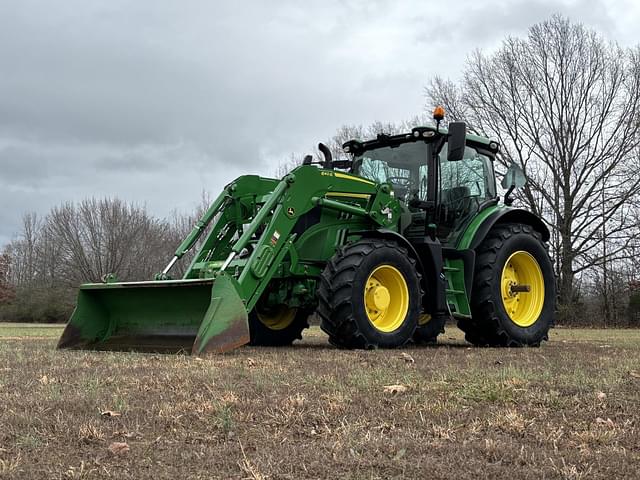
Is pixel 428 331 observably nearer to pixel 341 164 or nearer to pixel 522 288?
pixel 522 288

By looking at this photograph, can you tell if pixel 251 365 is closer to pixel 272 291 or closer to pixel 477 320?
pixel 272 291

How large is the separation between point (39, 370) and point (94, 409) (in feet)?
6.67

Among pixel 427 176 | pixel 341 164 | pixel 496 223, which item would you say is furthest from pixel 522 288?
pixel 341 164

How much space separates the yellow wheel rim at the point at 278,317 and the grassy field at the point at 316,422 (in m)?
3.47

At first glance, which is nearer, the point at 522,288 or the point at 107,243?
the point at 522,288

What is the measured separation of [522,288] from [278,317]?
3.37 metres

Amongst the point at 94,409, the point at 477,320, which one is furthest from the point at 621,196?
the point at 94,409

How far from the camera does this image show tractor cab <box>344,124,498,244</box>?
8766 mm

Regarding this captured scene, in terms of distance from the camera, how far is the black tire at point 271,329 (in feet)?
29.2

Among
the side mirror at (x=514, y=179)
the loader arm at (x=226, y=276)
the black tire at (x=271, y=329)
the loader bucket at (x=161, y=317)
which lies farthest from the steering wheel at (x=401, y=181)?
the loader bucket at (x=161, y=317)

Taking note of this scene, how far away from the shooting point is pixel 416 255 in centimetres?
808

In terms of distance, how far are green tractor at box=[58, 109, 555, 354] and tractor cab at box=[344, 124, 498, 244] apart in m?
0.02

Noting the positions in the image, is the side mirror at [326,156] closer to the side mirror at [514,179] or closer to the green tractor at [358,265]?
the green tractor at [358,265]

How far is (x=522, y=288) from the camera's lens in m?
9.27
